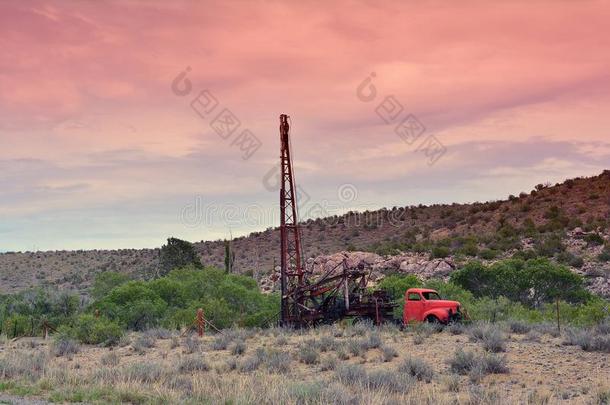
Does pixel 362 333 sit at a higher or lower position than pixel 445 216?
lower

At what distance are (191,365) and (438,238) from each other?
46.8 m

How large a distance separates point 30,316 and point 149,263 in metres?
50.6

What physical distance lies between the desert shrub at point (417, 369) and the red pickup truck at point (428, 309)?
8567 millimetres

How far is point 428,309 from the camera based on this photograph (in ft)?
89.2

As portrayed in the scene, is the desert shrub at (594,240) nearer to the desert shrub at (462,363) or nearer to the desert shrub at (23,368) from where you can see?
the desert shrub at (462,363)

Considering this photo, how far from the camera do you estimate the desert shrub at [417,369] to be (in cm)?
1762

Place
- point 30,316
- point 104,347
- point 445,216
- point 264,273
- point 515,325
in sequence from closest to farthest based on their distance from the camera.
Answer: point 515,325 < point 104,347 < point 30,316 < point 264,273 < point 445,216

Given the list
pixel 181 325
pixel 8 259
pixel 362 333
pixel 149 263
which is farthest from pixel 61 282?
pixel 362 333

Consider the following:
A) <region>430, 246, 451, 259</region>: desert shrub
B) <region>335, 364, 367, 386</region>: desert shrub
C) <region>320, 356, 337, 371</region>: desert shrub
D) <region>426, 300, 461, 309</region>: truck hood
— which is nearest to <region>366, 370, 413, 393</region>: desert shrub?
<region>335, 364, 367, 386</region>: desert shrub

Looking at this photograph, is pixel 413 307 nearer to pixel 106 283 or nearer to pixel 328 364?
pixel 328 364

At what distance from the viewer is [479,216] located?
222 feet

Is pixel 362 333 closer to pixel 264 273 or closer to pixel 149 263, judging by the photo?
pixel 264 273

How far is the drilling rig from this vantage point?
2914 cm

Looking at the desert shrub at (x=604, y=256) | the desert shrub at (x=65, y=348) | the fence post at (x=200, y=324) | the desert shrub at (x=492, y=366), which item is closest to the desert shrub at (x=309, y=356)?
the desert shrub at (x=492, y=366)
